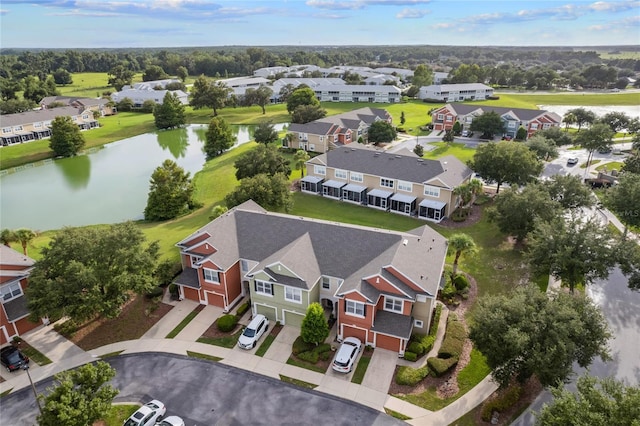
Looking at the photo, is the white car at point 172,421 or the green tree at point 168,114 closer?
the white car at point 172,421

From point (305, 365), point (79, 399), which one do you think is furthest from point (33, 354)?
point (305, 365)

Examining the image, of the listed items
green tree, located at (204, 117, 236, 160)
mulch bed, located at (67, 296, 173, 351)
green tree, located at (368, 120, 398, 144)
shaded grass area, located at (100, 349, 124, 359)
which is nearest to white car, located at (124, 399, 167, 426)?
shaded grass area, located at (100, 349, 124, 359)

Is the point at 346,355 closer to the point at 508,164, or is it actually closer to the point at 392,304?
the point at 392,304

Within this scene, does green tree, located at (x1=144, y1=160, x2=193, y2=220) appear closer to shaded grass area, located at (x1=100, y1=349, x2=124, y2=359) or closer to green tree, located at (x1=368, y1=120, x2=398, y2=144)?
shaded grass area, located at (x1=100, y1=349, x2=124, y2=359)

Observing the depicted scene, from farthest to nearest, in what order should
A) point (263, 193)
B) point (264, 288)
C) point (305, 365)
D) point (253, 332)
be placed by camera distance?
point (263, 193) → point (264, 288) → point (253, 332) → point (305, 365)

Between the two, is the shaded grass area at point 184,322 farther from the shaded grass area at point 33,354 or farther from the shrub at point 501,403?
the shrub at point 501,403

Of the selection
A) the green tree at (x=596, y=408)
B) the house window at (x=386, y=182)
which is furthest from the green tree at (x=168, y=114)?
the green tree at (x=596, y=408)
